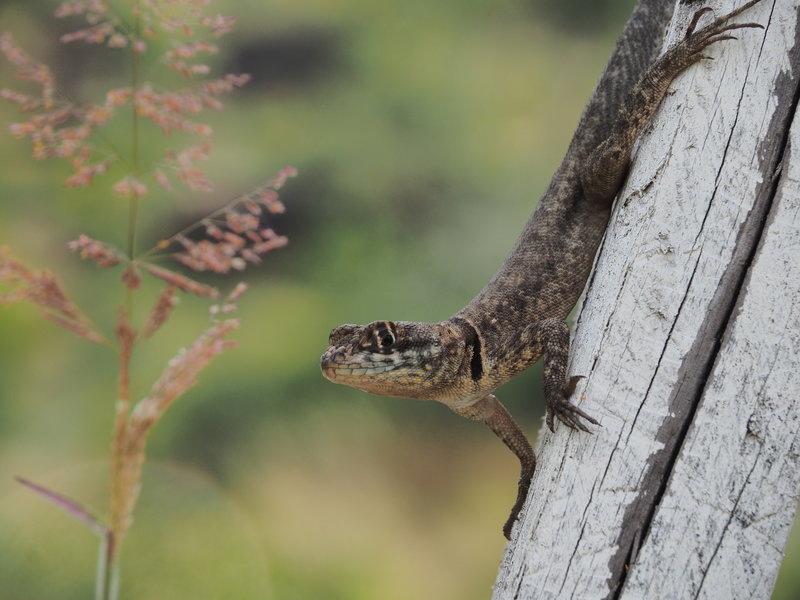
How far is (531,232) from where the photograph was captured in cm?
191

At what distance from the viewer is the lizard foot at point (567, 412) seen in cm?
129

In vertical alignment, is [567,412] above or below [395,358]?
above

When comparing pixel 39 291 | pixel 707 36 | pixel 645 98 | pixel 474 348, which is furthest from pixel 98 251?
pixel 707 36

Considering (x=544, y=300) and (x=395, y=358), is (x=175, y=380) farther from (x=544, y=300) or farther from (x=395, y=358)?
(x=544, y=300)

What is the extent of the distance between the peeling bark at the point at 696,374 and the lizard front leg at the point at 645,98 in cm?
5

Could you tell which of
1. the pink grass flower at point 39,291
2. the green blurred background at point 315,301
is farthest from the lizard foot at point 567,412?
the green blurred background at point 315,301

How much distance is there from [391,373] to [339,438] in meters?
1.26

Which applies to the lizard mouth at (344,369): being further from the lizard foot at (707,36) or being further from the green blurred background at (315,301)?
the green blurred background at (315,301)

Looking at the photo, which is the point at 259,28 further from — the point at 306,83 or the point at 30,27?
the point at 30,27

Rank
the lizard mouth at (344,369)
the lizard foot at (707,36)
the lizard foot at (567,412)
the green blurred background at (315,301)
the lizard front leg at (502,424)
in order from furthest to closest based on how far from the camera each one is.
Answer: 1. the green blurred background at (315,301)
2. the lizard front leg at (502,424)
3. the lizard mouth at (344,369)
4. the lizard foot at (707,36)
5. the lizard foot at (567,412)

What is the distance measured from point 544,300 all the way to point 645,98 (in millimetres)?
524

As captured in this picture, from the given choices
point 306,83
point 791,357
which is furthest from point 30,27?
point 791,357

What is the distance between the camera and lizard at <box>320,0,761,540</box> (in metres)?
1.51

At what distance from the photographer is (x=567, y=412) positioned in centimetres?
133
